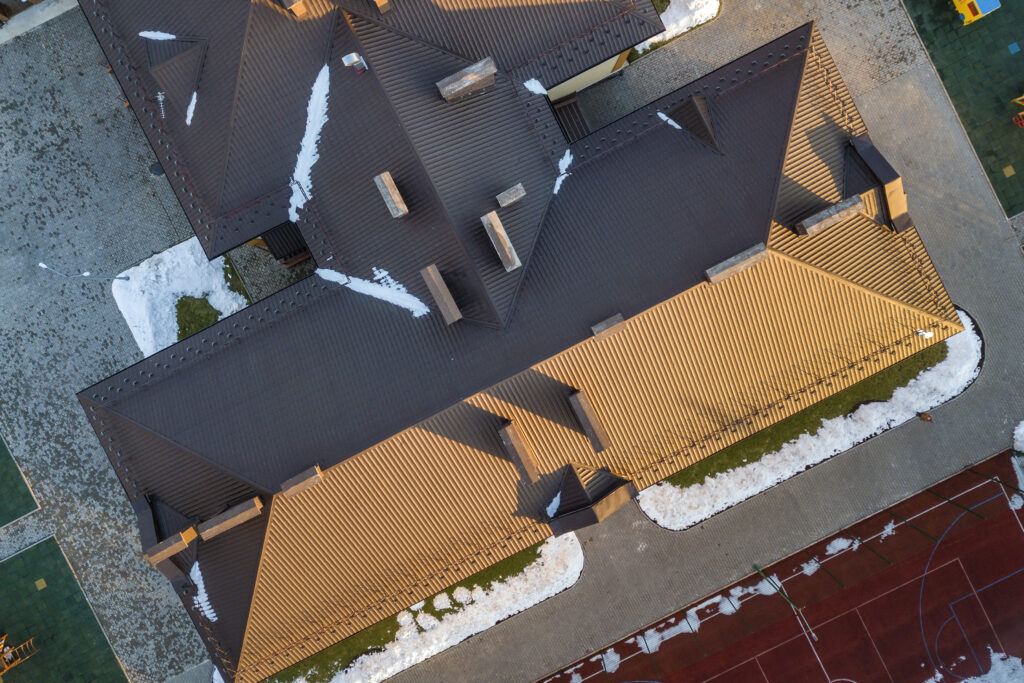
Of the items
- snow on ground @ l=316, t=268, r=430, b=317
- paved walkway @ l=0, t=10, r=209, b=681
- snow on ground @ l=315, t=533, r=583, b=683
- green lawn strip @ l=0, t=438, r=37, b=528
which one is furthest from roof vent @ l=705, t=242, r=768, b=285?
green lawn strip @ l=0, t=438, r=37, b=528

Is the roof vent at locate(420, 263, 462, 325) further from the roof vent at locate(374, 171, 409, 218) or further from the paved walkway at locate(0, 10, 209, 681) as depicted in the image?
the paved walkway at locate(0, 10, 209, 681)

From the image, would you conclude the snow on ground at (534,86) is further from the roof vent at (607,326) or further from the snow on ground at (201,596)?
the snow on ground at (201,596)

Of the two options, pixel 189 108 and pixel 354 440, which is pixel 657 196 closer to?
pixel 354 440

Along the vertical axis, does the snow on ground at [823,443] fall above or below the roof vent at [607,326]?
below

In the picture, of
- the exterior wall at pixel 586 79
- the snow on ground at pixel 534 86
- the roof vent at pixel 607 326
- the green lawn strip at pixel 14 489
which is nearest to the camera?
the roof vent at pixel 607 326

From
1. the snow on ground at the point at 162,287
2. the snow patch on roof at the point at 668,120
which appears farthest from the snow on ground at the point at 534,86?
the snow on ground at the point at 162,287

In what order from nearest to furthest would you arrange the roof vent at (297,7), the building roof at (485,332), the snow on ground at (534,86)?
the roof vent at (297,7)
the building roof at (485,332)
the snow on ground at (534,86)

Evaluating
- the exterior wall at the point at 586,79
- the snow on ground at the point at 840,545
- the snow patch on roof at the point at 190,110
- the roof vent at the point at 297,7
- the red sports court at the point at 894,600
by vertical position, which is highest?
the roof vent at the point at 297,7
